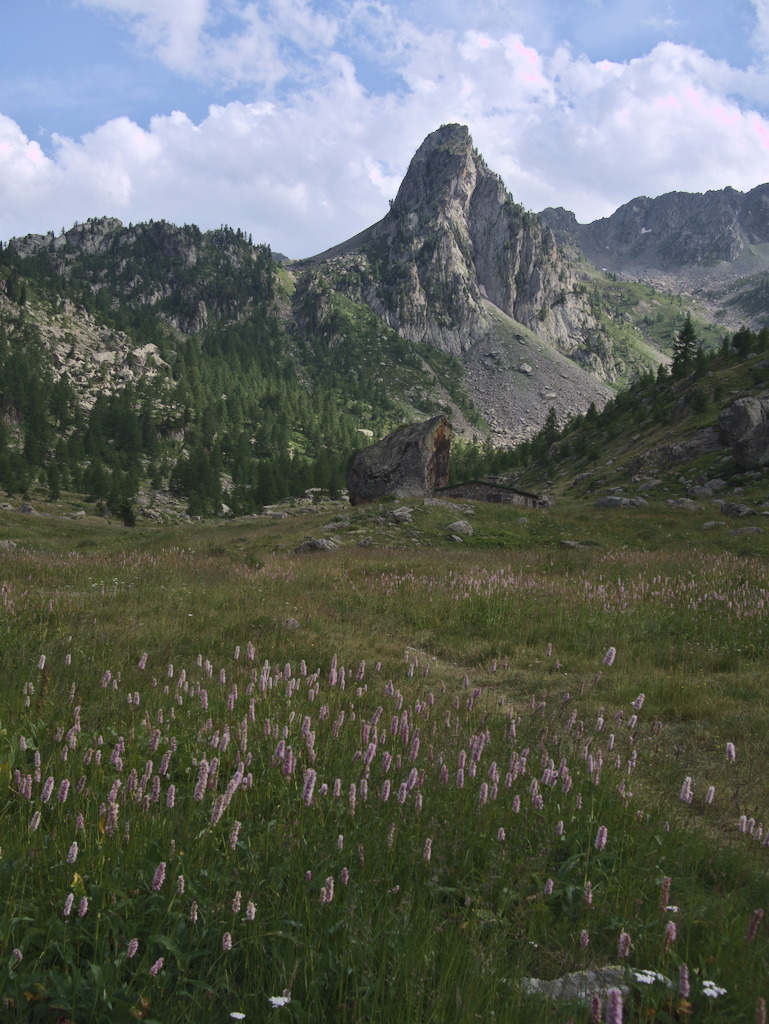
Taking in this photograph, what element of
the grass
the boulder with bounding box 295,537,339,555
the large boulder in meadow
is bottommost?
the boulder with bounding box 295,537,339,555

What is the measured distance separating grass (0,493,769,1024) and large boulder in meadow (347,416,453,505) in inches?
1274

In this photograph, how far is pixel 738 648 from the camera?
8719 millimetres

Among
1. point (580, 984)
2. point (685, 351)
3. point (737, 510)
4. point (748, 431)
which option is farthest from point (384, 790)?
point (685, 351)

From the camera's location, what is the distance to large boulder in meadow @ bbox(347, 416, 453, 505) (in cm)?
4078

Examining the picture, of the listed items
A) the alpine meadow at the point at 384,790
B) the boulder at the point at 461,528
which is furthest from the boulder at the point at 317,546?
the boulder at the point at 461,528

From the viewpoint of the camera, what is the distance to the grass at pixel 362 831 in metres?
2.14

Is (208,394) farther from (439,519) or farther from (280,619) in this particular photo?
(280,619)

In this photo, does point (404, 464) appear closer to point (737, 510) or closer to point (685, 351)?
point (737, 510)

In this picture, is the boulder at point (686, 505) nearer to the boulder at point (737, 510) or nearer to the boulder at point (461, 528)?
the boulder at point (737, 510)

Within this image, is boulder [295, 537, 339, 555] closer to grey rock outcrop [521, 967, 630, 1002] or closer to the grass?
the grass

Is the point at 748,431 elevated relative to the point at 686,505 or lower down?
elevated

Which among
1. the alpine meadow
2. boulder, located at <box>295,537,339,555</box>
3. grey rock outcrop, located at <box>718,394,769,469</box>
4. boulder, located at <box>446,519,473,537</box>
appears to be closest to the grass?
the alpine meadow

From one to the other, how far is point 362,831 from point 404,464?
38577 mm

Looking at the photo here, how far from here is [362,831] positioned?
10.3 ft
